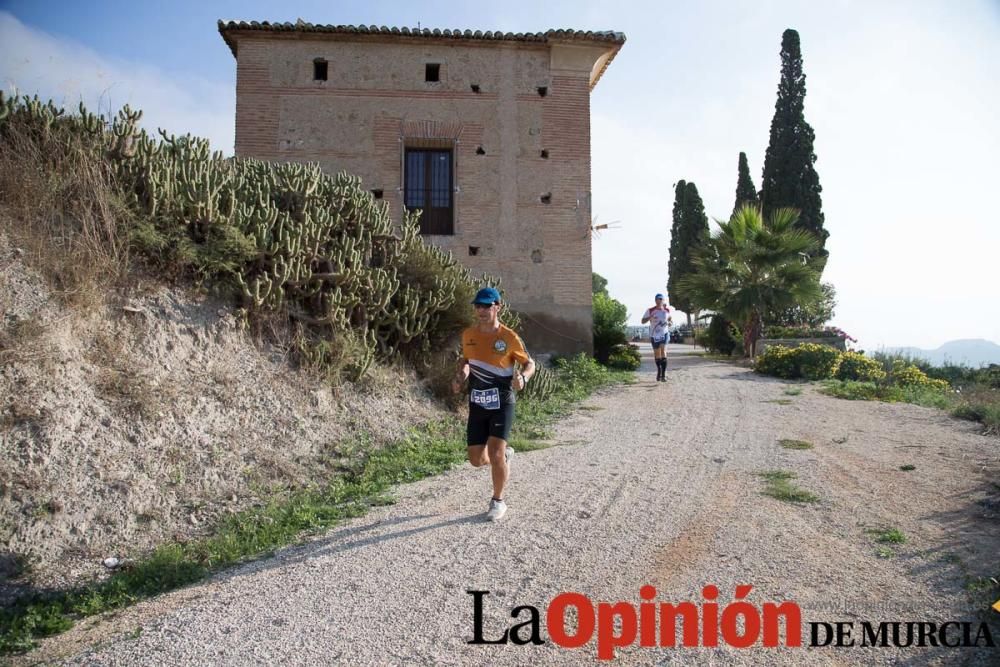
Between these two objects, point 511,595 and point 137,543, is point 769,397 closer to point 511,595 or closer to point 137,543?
point 511,595

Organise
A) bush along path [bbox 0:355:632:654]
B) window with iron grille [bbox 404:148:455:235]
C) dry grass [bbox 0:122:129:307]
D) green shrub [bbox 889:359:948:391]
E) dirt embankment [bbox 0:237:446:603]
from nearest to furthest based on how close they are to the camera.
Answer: bush along path [bbox 0:355:632:654], dirt embankment [bbox 0:237:446:603], dry grass [bbox 0:122:129:307], green shrub [bbox 889:359:948:391], window with iron grille [bbox 404:148:455:235]

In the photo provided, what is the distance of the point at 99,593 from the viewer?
398cm

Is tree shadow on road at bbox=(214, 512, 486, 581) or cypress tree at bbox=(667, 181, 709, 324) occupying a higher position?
cypress tree at bbox=(667, 181, 709, 324)

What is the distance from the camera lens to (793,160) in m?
24.7

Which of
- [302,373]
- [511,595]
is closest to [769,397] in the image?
[302,373]

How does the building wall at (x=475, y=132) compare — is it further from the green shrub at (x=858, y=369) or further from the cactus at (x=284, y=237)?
the green shrub at (x=858, y=369)

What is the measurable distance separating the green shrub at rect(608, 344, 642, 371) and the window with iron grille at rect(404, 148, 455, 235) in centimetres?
498

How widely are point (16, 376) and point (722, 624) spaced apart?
5.04 metres

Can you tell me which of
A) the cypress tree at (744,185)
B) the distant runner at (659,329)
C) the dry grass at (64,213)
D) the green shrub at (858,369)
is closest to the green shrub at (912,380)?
the green shrub at (858,369)

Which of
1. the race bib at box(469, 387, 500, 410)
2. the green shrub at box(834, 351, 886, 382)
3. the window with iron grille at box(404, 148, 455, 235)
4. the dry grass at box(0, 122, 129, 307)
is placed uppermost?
the window with iron grille at box(404, 148, 455, 235)

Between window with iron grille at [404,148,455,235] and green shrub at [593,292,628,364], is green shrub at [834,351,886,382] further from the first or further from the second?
window with iron grille at [404,148,455,235]

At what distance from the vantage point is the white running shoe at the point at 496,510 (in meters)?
4.71

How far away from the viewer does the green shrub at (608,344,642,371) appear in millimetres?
15070

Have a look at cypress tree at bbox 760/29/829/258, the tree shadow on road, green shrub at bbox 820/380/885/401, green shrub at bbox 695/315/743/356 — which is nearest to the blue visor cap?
the tree shadow on road
